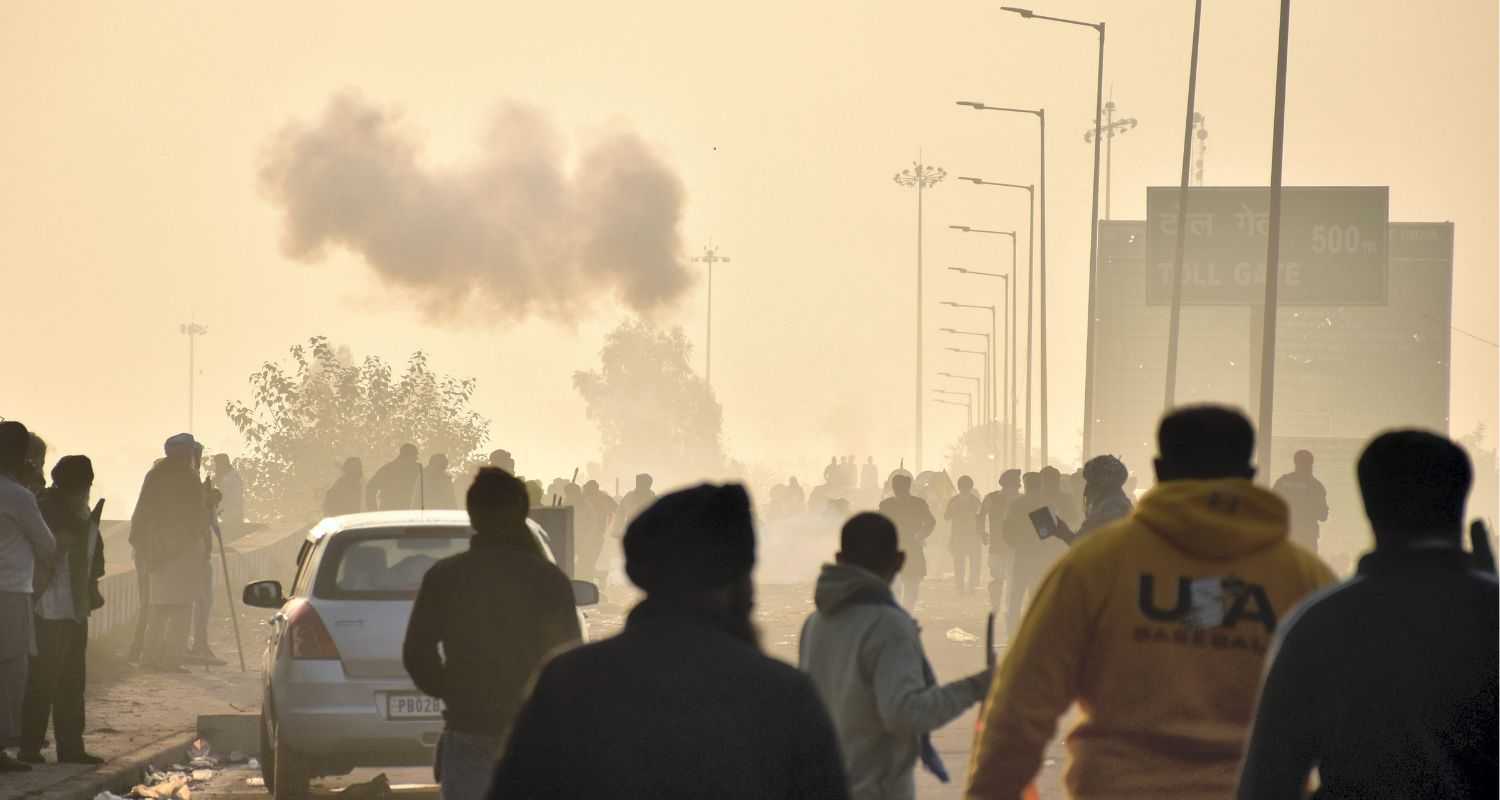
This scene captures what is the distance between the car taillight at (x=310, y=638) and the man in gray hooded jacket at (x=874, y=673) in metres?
5.66

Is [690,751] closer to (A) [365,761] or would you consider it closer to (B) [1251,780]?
(B) [1251,780]

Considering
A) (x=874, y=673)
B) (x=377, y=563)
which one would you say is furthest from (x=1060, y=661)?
(x=377, y=563)

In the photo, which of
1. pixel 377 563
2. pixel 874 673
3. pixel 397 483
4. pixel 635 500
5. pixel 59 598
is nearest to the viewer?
pixel 874 673

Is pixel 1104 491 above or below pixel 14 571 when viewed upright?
above

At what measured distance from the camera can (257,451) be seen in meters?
56.4

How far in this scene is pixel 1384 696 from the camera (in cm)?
444

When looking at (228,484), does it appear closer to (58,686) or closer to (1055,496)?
(1055,496)

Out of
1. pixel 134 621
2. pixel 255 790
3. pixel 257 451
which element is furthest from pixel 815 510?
pixel 255 790

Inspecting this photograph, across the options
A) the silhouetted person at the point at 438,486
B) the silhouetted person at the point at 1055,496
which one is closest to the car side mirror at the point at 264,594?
the silhouetted person at the point at 1055,496

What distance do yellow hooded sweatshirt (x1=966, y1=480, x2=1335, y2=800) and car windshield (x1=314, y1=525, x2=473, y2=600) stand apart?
7114 mm

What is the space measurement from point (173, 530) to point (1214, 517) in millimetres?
15798

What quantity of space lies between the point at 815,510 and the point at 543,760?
50.0m

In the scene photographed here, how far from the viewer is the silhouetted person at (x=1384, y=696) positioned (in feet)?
14.5

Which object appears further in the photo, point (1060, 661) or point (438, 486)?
point (438, 486)
